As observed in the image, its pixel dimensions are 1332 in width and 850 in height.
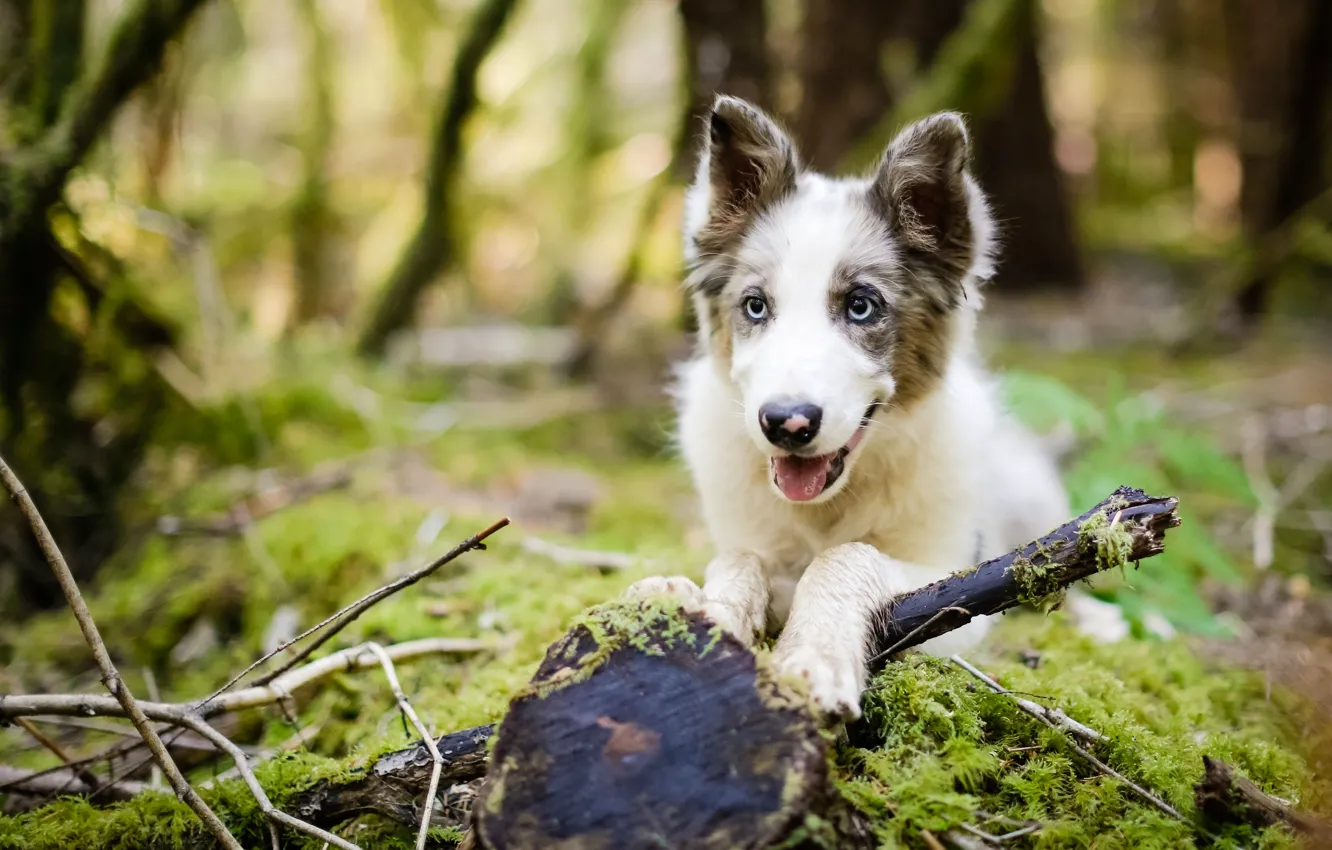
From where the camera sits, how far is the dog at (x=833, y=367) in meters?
2.77

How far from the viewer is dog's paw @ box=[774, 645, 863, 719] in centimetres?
213

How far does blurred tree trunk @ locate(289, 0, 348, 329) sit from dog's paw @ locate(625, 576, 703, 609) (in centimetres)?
778

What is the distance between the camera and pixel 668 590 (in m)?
2.39

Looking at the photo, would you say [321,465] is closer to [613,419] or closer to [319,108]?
[613,419]

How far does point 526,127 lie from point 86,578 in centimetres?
882

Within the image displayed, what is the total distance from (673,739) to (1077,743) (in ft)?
4.05

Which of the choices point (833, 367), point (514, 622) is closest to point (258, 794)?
point (514, 622)

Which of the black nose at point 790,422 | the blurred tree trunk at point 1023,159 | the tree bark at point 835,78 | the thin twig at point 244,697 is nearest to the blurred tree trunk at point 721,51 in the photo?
the tree bark at point 835,78

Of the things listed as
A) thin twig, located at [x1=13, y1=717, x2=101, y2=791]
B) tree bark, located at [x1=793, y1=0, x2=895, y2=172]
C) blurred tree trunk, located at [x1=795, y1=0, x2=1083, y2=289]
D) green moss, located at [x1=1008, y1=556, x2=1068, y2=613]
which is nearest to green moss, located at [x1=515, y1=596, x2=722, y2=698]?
green moss, located at [x1=1008, y1=556, x2=1068, y2=613]

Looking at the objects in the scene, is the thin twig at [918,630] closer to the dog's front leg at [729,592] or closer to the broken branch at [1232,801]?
the dog's front leg at [729,592]

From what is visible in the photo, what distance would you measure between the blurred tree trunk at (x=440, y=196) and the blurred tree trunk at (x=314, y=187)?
1.73 m

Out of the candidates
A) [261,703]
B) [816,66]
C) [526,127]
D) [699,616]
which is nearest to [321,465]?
[261,703]

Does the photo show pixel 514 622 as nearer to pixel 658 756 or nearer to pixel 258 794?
pixel 258 794

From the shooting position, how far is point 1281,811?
7.00ft
